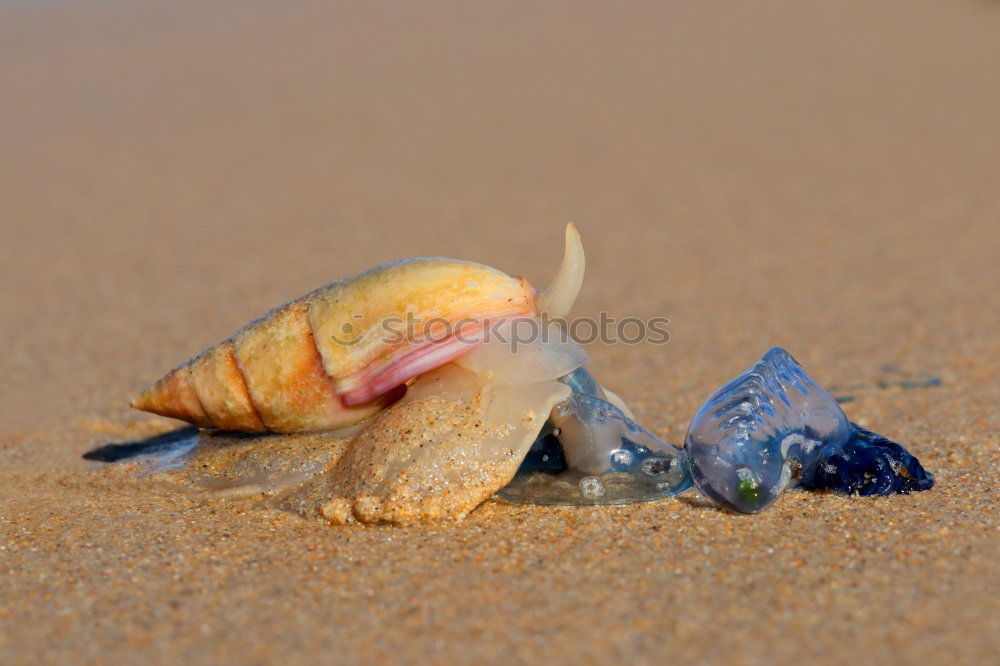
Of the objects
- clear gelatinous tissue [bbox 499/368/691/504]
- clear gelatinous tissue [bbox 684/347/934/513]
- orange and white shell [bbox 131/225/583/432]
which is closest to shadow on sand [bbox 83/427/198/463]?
orange and white shell [bbox 131/225/583/432]

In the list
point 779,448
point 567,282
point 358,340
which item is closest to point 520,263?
point 567,282

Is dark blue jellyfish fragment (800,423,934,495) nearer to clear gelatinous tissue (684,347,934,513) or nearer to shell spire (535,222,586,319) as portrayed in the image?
clear gelatinous tissue (684,347,934,513)

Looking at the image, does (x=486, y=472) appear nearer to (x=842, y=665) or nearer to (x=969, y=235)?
(x=842, y=665)

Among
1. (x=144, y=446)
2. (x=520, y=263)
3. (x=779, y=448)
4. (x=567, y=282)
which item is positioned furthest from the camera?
(x=520, y=263)

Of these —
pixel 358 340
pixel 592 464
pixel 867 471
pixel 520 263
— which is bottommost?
pixel 867 471

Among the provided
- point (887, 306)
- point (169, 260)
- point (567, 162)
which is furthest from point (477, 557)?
point (567, 162)

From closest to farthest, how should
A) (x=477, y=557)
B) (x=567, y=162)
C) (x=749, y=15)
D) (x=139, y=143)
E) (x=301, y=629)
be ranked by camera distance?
(x=301, y=629) < (x=477, y=557) < (x=567, y=162) < (x=139, y=143) < (x=749, y=15)

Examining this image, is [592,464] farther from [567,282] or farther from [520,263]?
[520,263]
